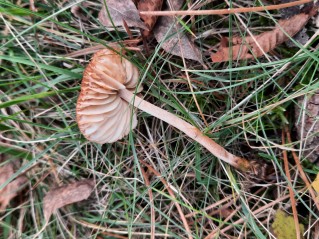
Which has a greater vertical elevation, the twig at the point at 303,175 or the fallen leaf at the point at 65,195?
the twig at the point at 303,175

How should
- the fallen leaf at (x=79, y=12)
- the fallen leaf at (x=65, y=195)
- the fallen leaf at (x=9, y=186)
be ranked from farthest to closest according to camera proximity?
the fallen leaf at (x=9, y=186) → the fallen leaf at (x=65, y=195) → the fallen leaf at (x=79, y=12)

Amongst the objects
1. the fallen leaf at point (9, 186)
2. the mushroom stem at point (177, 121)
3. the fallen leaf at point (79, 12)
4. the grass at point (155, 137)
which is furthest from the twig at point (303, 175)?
the fallen leaf at point (9, 186)

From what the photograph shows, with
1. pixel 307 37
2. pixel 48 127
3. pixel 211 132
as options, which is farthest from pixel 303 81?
pixel 48 127

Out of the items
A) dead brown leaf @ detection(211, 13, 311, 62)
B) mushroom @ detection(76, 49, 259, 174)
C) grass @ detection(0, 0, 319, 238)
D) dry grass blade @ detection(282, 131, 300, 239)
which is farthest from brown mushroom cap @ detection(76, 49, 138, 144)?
Result: dry grass blade @ detection(282, 131, 300, 239)

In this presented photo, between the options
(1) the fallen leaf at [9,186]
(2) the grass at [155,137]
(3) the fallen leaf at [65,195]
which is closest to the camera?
(2) the grass at [155,137]

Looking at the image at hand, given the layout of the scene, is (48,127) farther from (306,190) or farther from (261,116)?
(306,190)

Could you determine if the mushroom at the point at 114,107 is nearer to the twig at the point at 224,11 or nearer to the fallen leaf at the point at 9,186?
the twig at the point at 224,11

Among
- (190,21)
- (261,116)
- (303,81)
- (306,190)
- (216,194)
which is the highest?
(190,21)

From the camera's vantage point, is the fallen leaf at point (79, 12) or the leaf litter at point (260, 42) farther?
the fallen leaf at point (79, 12)
